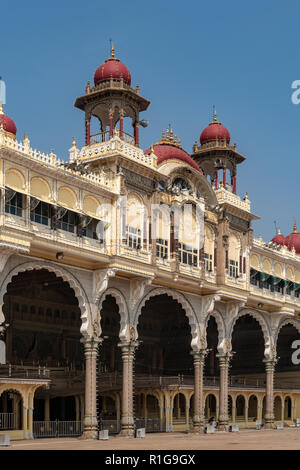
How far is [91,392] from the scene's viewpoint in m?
43.3

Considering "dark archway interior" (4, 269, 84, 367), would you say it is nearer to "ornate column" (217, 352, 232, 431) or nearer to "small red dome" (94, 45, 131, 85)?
"ornate column" (217, 352, 232, 431)

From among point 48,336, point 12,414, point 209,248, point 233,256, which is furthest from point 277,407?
point 12,414

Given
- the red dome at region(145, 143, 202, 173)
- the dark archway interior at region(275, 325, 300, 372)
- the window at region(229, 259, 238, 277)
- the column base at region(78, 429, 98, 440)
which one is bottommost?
the column base at region(78, 429, 98, 440)

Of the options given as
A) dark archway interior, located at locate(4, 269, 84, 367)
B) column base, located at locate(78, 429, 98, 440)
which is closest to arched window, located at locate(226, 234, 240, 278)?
dark archway interior, located at locate(4, 269, 84, 367)

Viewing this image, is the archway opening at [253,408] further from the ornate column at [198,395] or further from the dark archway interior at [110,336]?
the ornate column at [198,395]

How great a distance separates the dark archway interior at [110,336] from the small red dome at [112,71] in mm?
17535

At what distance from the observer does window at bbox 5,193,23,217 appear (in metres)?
37.6

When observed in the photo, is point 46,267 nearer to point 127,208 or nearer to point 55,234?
point 55,234

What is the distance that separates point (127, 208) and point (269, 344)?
74.7ft

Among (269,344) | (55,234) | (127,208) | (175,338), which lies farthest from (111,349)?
(55,234)

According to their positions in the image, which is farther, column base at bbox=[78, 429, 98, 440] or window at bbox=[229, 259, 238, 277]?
window at bbox=[229, 259, 238, 277]

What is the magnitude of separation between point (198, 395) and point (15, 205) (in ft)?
70.4

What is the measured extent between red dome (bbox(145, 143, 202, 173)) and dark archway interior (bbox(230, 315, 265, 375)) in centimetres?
2200

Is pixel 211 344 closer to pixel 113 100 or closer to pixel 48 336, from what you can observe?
pixel 48 336
